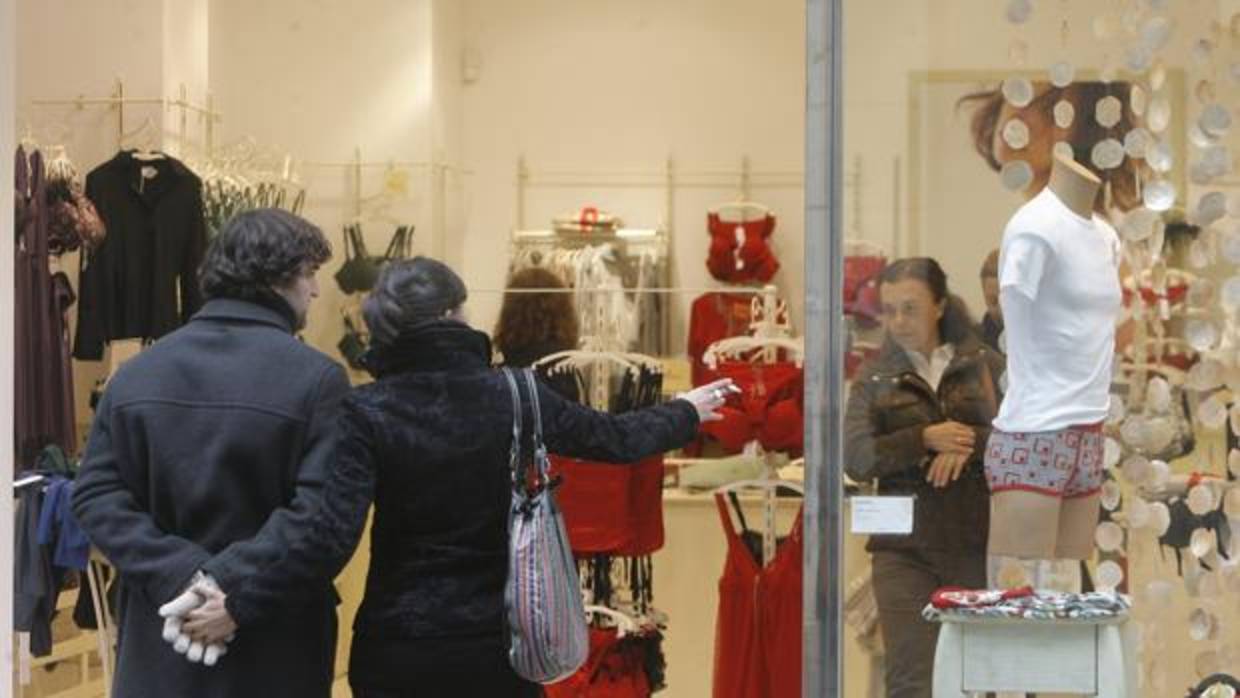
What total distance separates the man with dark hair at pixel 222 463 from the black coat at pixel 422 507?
0.07m

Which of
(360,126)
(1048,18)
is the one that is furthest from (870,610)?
(360,126)

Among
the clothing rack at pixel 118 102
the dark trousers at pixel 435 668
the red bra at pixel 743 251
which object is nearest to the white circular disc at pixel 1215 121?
the dark trousers at pixel 435 668

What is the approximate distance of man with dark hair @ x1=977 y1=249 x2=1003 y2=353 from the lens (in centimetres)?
421

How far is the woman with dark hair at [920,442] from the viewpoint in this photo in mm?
4254

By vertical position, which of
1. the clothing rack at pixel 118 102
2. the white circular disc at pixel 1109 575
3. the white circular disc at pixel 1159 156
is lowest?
the white circular disc at pixel 1109 575

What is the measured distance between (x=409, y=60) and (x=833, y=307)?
500cm

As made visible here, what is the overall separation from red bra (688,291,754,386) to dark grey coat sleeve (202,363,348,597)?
5220 millimetres

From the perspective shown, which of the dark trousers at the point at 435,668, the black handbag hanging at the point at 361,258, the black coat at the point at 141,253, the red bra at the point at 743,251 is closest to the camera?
the dark trousers at the point at 435,668

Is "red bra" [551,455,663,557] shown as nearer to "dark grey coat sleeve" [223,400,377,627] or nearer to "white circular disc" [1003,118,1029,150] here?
"white circular disc" [1003,118,1029,150]

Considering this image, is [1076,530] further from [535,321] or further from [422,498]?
[535,321]

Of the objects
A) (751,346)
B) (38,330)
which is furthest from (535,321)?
(38,330)

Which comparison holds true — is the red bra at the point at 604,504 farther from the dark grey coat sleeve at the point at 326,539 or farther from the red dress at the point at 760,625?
the dark grey coat sleeve at the point at 326,539

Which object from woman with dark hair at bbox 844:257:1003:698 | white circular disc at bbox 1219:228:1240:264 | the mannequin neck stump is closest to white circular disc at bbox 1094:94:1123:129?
the mannequin neck stump

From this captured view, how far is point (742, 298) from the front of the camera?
8.98 meters
